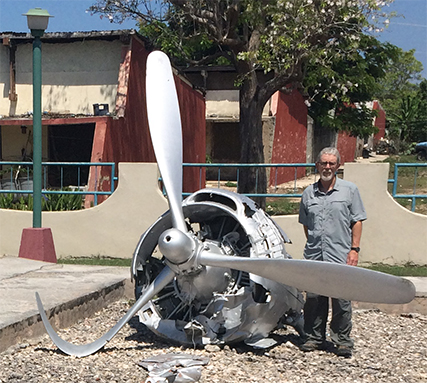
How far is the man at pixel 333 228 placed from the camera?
5.75m

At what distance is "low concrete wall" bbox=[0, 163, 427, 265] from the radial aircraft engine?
4.09 m

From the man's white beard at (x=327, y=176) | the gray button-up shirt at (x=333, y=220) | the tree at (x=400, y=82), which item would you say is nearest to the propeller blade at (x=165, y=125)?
the gray button-up shirt at (x=333, y=220)

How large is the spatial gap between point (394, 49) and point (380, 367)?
19411 millimetres

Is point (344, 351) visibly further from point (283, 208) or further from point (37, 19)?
point (283, 208)

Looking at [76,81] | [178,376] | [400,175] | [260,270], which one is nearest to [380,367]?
[260,270]

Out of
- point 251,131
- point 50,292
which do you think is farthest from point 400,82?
point 50,292

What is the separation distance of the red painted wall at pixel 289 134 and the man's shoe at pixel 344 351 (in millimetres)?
16243

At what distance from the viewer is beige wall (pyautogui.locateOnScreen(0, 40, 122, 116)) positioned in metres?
15.5

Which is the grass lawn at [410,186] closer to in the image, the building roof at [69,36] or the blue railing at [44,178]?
the blue railing at [44,178]

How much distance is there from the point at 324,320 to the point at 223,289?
38.5 inches

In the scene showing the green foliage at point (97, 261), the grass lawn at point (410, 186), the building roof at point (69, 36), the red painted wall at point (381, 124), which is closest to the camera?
the green foliage at point (97, 261)

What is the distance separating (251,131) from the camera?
15633mm

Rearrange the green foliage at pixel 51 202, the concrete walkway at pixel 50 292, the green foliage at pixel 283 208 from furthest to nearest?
the green foliage at pixel 283 208 < the green foliage at pixel 51 202 < the concrete walkway at pixel 50 292

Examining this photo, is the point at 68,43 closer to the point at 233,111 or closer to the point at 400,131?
the point at 233,111
